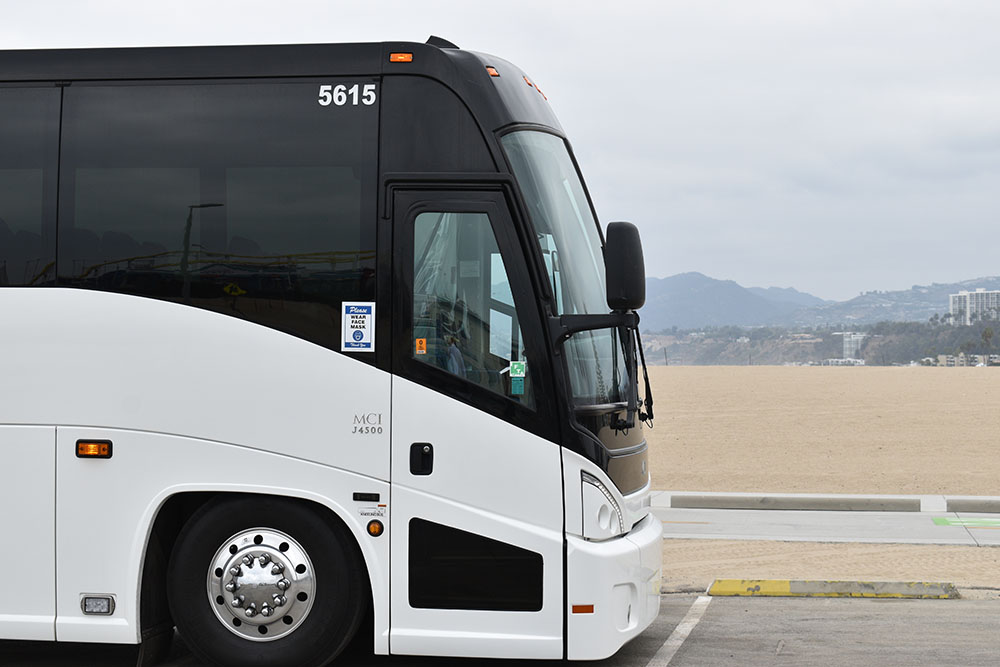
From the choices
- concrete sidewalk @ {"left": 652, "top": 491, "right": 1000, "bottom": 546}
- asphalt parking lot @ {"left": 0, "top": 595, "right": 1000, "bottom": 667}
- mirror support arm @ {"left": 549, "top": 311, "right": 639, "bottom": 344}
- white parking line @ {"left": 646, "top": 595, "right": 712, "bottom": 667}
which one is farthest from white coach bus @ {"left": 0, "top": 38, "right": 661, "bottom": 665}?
concrete sidewalk @ {"left": 652, "top": 491, "right": 1000, "bottom": 546}

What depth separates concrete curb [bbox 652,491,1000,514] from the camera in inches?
554

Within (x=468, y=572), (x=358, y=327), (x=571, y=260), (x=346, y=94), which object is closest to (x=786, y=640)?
(x=468, y=572)

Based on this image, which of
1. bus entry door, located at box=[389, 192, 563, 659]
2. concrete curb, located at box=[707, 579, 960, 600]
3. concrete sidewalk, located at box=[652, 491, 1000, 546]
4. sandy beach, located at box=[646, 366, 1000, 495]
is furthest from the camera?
sandy beach, located at box=[646, 366, 1000, 495]

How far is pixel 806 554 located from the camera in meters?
11.2

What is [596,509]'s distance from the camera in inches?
246

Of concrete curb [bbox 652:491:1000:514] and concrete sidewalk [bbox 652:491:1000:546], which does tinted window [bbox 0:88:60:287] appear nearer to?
concrete sidewalk [bbox 652:491:1000:546]

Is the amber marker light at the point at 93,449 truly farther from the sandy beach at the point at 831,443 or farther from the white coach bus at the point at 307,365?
the sandy beach at the point at 831,443

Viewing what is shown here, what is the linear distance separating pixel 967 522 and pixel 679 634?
22.2 feet

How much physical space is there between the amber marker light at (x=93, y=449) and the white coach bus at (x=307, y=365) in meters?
0.01

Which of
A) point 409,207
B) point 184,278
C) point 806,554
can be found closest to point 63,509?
point 184,278

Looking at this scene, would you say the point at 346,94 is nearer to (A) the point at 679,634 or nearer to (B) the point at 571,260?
(B) the point at 571,260

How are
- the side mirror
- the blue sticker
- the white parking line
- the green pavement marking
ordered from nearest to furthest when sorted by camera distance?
1. the side mirror
2. the blue sticker
3. the white parking line
4. the green pavement marking

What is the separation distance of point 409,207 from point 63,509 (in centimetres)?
258

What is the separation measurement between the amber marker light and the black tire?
620 millimetres
